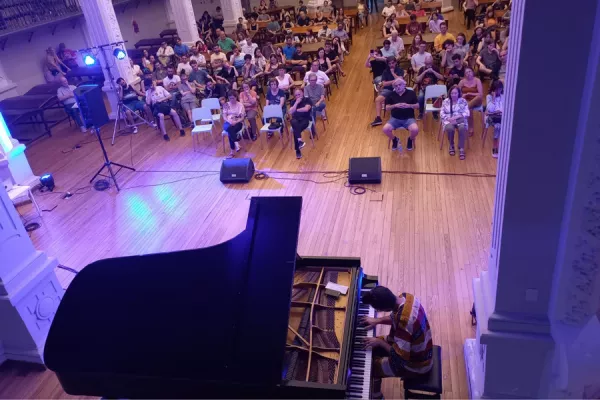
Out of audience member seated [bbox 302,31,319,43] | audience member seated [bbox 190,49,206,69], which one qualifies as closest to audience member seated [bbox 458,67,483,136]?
audience member seated [bbox 302,31,319,43]

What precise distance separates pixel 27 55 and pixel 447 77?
10.3 metres

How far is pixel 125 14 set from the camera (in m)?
15.5

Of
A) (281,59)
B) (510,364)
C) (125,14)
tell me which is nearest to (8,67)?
(125,14)

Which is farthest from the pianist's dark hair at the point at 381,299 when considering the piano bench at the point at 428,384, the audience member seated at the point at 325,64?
the audience member seated at the point at 325,64

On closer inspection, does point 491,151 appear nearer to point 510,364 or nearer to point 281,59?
point 510,364

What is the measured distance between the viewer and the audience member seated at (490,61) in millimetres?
7933

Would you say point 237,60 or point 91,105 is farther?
point 237,60

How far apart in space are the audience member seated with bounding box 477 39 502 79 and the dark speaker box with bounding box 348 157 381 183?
124 inches

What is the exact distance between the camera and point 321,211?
5773 mm

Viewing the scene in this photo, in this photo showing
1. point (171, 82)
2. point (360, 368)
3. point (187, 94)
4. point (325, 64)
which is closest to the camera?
point (360, 368)

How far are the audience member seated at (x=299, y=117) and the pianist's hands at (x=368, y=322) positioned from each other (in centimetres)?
427

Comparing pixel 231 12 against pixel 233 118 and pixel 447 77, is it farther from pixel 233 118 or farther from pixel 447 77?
pixel 447 77

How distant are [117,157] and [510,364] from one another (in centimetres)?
718

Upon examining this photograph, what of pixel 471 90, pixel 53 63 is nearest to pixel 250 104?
pixel 471 90
